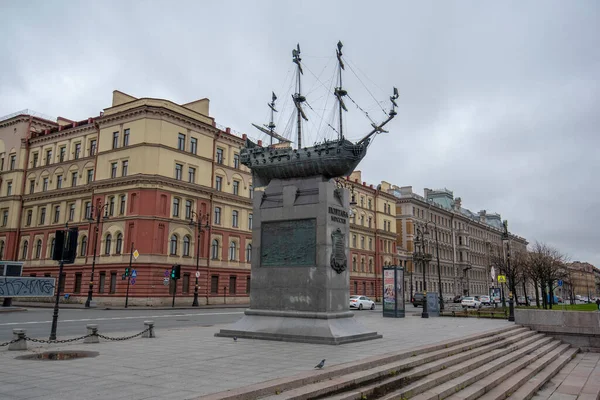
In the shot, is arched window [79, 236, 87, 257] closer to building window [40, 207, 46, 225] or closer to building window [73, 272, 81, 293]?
building window [73, 272, 81, 293]

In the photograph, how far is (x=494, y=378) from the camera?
35.8 feet

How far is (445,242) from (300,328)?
283 feet

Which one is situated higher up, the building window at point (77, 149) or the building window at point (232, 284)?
the building window at point (77, 149)

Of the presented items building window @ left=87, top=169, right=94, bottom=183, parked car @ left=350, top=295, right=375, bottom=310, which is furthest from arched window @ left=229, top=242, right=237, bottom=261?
building window @ left=87, top=169, right=94, bottom=183

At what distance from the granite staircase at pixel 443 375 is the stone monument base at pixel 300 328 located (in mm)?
2685

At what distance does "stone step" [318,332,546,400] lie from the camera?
8.12 m

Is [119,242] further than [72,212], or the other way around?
[72,212]

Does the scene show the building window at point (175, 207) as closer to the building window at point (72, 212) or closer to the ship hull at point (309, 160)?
the building window at point (72, 212)

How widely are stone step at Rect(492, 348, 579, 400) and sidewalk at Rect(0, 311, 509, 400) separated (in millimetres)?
2703

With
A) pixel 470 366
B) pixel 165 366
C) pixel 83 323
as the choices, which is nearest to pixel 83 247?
pixel 83 323

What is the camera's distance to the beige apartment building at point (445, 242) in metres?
84.7

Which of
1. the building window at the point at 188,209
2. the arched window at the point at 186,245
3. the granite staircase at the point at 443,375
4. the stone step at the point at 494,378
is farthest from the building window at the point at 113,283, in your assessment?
the stone step at the point at 494,378

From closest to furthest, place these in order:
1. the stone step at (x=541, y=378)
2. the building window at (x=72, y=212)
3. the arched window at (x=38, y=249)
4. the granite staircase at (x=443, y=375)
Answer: the granite staircase at (x=443, y=375) < the stone step at (x=541, y=378) < the building window at (x=72, y=212) < the arched window at (x=38, y=249)

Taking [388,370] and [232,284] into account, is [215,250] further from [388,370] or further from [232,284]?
[388,370]
